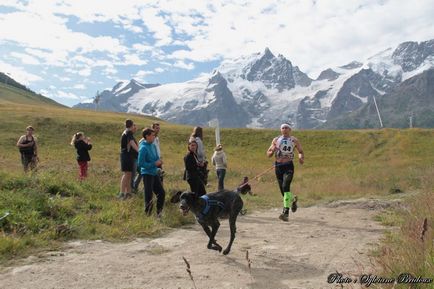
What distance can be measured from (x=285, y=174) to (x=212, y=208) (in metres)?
3.60

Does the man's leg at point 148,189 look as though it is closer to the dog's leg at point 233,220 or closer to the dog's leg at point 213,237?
the dog's leg at point 213,237

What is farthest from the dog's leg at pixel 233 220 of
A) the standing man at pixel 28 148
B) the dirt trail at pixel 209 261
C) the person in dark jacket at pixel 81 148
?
the standing man at pixel 28 148

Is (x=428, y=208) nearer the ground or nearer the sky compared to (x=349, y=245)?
nearer the sky

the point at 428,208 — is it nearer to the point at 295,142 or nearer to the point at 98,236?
the point at 295,142

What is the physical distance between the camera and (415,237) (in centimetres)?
592

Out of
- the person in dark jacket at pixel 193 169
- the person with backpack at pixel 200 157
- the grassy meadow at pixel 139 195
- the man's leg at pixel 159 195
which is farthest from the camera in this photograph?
the person with backpack at pixel 200 157

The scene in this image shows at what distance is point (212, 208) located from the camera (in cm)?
753

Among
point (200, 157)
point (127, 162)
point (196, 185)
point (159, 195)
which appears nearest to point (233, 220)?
point (159, 195)

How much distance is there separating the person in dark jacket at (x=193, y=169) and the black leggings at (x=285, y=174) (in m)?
1.94

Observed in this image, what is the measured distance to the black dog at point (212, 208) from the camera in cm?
734

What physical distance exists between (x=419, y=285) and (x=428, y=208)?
414cm

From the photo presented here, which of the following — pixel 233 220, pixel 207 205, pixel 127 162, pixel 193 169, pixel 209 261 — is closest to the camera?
pixel 209 261

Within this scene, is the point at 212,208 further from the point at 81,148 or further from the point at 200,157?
the point at 81,148

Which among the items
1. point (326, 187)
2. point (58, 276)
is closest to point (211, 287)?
point (58, 276)
